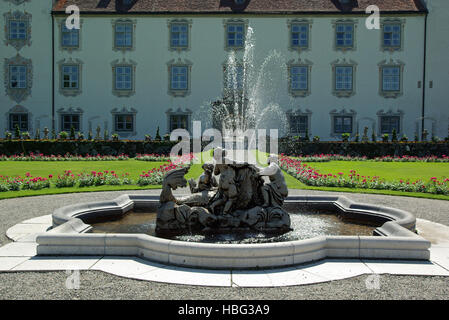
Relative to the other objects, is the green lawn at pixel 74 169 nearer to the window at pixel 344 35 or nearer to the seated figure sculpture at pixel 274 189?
the seated figure sculpture at pixel 274 189

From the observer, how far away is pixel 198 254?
5617mm

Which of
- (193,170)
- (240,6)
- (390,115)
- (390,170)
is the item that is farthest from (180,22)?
(390,170)

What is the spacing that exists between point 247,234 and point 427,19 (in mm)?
31762

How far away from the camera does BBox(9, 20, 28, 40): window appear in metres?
32.8

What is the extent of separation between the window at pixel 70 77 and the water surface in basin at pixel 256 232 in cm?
2644

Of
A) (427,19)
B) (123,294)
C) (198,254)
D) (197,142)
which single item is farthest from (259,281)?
(427,19)

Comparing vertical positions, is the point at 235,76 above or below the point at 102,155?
above

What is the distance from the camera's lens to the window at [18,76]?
32875 millimetres

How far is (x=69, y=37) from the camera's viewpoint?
32.8 m

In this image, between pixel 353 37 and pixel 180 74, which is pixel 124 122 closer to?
pixel 180 74

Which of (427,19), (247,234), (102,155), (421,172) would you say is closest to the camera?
(247,234)

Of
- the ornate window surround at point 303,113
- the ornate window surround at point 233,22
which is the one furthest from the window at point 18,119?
the ornate window surround at point 303,113

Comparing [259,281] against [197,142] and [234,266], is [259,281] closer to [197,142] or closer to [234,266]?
[234,266]

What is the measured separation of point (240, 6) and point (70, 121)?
1636 centimetres
